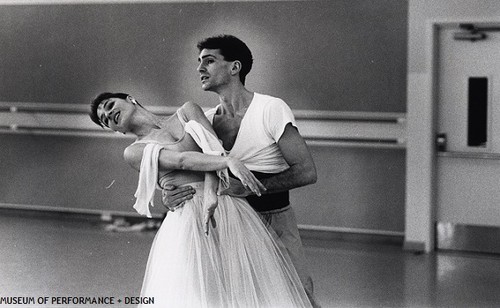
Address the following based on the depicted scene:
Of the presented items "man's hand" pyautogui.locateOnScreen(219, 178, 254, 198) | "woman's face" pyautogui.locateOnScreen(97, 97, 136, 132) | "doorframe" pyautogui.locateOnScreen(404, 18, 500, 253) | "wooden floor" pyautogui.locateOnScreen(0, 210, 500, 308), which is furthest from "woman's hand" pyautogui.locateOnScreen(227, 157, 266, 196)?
"doorframe" pyautogui.locateOnScreen(404, 18, 500, 253)

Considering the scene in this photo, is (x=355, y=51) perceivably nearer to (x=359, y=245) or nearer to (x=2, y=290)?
(x=359, y=245)

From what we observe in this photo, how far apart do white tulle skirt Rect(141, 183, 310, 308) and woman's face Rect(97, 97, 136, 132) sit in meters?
0.26

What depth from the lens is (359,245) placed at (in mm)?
5793

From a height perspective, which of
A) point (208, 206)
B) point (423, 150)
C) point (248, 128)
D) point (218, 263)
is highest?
point (248, 128)

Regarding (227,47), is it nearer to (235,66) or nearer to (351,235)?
(235,66)

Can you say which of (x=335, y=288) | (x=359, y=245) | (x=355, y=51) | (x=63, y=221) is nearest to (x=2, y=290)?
(x=335, y=288)

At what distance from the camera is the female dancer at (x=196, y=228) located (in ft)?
6.61

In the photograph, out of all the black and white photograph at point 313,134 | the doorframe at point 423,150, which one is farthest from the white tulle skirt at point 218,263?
the doorframe at point 423,150

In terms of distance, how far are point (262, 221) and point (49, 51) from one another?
459cm

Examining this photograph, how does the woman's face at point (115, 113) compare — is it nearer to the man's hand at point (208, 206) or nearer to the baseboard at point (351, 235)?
the man's hand at point (208, 206)

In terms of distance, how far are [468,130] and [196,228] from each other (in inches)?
154

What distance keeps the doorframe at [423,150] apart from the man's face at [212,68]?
370 cm

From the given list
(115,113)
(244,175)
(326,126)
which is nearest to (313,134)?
(326,126)

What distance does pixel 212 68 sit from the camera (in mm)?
2143
